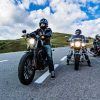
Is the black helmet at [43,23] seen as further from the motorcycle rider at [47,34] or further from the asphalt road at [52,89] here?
the asphalt road at [52,89]

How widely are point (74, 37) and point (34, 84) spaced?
5.53 meters

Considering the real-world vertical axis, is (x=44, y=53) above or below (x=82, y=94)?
above

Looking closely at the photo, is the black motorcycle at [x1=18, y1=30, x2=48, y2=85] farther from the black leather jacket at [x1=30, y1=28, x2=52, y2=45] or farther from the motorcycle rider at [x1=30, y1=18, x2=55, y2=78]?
the black leather jacket at [x1=30, y1=28, x2=52, y2=45]

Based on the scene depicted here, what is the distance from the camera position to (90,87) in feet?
22.8

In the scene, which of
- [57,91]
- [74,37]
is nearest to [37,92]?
[57,91]

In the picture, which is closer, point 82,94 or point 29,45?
point 82,94

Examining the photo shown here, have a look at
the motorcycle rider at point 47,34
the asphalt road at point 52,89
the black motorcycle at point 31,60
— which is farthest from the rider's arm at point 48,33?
the asphalt road at point 52,89

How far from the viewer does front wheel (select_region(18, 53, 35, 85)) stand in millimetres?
7047

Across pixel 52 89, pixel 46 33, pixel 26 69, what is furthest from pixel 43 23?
pixel 52 89

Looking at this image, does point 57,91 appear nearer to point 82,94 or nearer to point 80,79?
point 82,94

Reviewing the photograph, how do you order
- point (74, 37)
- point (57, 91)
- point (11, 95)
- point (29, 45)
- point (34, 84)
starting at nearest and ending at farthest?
1. point (11, 95)
2. point (57, 91)
3. point (34, 84)
4. point (29, 45)
5. point (74, 37)

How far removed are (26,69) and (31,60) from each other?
1.45 feet

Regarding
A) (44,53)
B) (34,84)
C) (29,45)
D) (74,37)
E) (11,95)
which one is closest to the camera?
(11,95)

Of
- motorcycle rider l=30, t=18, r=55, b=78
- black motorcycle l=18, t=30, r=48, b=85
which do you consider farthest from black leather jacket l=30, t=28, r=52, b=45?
black motorcycle l=18, t=30, r=48, b=85
